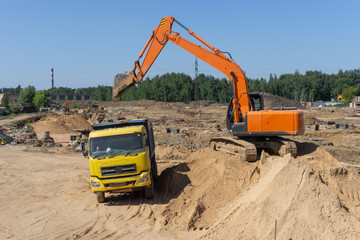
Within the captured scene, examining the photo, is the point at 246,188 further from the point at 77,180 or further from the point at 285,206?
the point at 77,180

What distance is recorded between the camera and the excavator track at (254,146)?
12377 millimetres

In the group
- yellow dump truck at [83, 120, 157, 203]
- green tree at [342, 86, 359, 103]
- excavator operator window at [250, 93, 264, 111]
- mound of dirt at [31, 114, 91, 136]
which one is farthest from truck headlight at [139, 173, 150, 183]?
green tree at [342, 86, 359, 103]

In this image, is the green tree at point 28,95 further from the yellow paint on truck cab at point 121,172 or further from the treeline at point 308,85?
the yellow paint on truck cab at point 121,172

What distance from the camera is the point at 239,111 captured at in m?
13.9

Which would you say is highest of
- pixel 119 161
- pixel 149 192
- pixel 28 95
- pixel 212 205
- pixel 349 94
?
pixel 28 95

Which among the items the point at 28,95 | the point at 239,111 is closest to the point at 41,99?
the point at 28,95

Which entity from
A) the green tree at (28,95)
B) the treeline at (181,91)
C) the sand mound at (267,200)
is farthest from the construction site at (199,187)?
the treeline at (181,91)

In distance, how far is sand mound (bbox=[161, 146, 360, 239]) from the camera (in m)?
7.69

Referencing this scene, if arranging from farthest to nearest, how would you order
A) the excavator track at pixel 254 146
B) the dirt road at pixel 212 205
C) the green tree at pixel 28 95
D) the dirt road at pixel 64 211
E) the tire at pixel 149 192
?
the green tree at pixel 28 95 < the excavator track at pixel 254 146 < the tire at pixel 149 192 < the dirt road at pixel 64 211 < the dirt road at pixel 212 205

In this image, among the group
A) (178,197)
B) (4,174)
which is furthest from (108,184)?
(4,174)

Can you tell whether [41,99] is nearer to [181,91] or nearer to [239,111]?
[181,91]

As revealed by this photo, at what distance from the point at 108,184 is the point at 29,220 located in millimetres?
2425

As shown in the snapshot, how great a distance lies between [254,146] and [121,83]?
22.0 feet

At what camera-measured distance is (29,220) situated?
1061 centimetres
